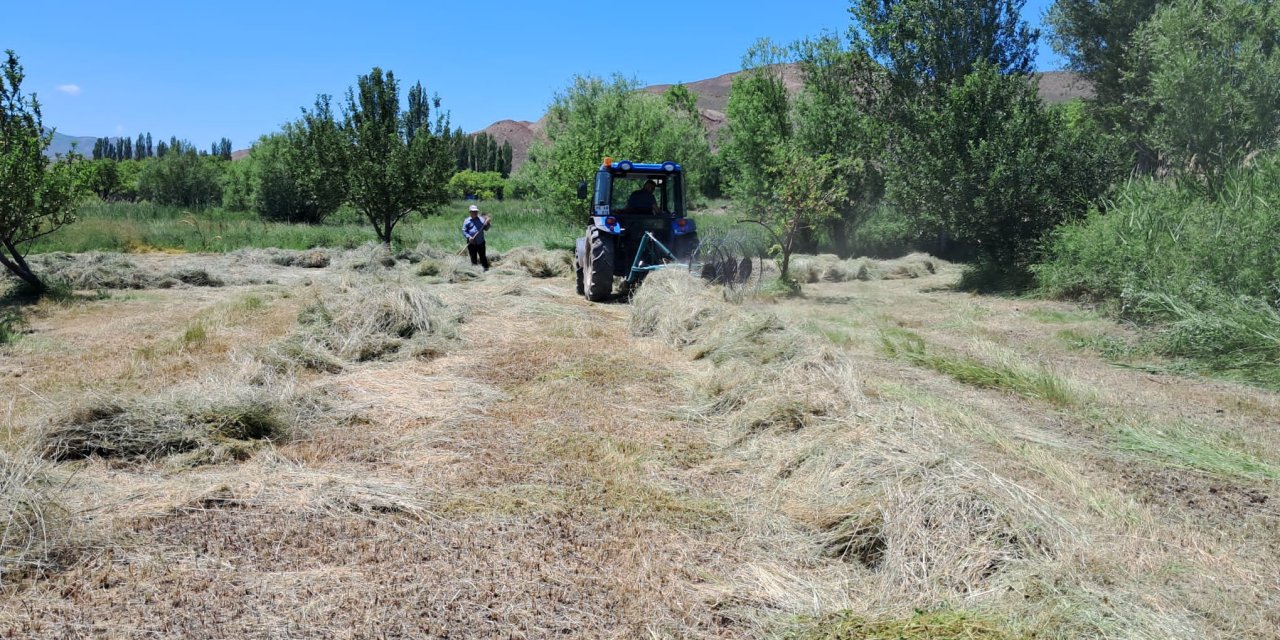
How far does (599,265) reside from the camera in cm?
1078

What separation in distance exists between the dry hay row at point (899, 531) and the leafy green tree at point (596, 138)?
15950 mm

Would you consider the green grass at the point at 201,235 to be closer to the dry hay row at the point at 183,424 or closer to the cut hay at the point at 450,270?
the cut hay at the point at 450,270

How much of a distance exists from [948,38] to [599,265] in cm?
1307

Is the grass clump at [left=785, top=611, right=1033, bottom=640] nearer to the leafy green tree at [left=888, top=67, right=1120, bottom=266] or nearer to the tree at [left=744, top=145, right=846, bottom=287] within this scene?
the tree at [left=744, top=145, right=846, bottom=287]

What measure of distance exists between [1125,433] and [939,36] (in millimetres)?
16808

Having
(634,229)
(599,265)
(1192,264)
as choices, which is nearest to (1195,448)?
(1192,264)

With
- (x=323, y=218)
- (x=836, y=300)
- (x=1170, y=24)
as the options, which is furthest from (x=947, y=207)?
(x=323, y=218)

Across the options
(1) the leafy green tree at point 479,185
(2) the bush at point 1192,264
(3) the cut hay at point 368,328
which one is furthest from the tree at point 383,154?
(1) the leafy green tree at point 479,185

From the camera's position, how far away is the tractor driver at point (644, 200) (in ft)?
37.3

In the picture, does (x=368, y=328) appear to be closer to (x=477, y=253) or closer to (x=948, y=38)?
(x=477, y=253)

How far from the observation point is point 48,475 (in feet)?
11.4

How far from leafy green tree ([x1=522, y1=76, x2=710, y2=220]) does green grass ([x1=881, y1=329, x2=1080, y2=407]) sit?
A: 43.1ft

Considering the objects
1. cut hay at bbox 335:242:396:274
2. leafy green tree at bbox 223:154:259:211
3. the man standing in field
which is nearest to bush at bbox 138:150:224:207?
leafy green tree at bbox 223:154:259:211

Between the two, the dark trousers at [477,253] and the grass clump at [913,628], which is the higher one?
the dark trousers at [477,253]
